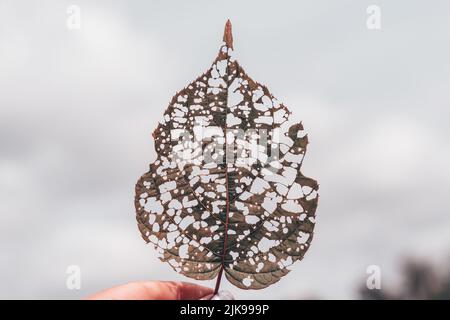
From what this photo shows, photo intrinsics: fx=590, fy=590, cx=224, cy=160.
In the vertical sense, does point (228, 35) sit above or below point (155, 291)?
above

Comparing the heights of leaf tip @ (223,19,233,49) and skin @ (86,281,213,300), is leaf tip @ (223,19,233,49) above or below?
above

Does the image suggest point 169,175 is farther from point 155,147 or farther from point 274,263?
point 274,263

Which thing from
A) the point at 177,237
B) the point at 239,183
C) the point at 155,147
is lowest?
the point at 177,237

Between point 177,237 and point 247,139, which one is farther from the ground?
point 247,139

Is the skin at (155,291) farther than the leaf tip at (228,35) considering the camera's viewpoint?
No

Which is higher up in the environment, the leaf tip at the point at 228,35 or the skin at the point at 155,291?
the leaf tip at the point at 228,35

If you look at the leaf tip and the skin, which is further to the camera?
the leaf tip
